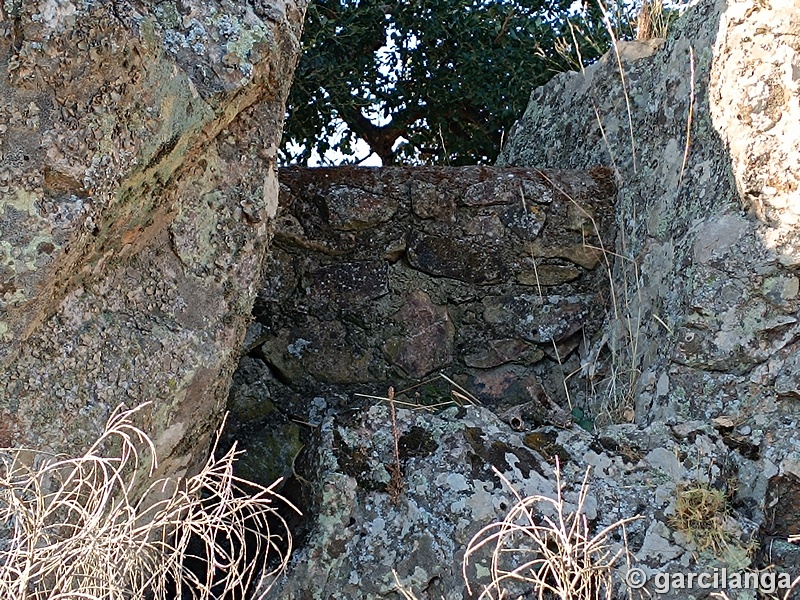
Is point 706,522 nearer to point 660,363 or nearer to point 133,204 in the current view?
point 660,363

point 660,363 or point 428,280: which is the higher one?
point 428,280

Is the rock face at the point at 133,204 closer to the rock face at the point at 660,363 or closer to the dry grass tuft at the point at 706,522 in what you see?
the rock face at the point at 660,363

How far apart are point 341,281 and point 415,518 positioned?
3.45 ft

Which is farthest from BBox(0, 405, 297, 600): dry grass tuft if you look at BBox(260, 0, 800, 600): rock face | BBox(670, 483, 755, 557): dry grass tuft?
BBox(670, 483, 755, 557): dry grass tuft

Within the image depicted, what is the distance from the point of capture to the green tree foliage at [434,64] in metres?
4.80

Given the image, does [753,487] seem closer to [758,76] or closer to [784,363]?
[784,363]

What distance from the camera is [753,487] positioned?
2148mm

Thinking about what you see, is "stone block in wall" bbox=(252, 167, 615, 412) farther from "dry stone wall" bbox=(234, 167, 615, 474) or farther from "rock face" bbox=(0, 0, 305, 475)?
"rock face" bbox=(0, 0, 305, 475)

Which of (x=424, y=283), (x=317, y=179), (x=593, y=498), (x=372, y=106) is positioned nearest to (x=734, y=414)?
(x=593, y=498)

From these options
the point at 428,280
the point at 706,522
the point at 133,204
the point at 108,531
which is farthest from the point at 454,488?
the point at 428,280

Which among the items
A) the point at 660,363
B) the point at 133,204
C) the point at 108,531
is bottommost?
the point at 108,531

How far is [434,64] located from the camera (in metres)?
4.99

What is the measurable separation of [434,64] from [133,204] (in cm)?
331

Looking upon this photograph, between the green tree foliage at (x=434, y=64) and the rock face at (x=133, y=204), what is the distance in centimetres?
265
